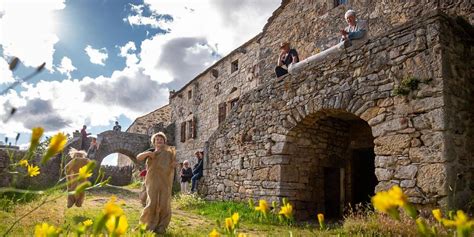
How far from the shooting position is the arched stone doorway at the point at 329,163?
7723mm

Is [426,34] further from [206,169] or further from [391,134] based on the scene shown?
[206,169]

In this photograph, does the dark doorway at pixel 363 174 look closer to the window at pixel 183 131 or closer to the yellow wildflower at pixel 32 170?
the yellow wildflower at pixel 32 170

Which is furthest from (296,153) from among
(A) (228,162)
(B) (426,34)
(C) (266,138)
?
(B) (426,34)

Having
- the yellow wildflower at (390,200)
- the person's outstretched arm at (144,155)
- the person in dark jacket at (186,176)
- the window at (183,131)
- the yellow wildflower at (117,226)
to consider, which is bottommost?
the person in dark jacket at (186,176)

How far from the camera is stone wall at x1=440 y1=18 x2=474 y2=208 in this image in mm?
4895

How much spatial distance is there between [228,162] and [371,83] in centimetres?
469

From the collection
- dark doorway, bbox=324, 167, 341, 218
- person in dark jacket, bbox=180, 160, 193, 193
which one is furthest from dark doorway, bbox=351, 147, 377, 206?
person in dark jacket, bbox=180, 160, 193, 193

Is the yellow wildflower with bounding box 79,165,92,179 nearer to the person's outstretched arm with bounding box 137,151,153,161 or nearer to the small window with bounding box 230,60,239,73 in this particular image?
the person's outstretched arm with bounding box 137,151,153,161

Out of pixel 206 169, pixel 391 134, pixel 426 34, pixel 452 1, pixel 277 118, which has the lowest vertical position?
pixel 206 169

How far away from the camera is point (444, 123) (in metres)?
4.90

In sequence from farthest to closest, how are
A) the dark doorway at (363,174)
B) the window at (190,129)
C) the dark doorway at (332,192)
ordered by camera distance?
the window at (190,129) → the dark doorway at (363,174) → the dark doorway at (332,192)

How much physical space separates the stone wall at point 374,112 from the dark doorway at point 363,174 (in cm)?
34

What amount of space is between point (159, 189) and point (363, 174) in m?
5.66

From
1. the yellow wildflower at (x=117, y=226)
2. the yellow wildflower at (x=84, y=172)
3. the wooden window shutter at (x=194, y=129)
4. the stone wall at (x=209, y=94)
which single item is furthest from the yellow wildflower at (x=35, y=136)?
the wooden window shutter at (x=194, y=129)
